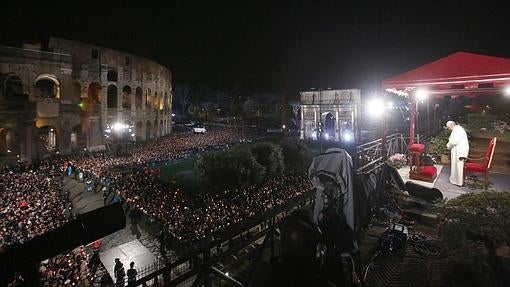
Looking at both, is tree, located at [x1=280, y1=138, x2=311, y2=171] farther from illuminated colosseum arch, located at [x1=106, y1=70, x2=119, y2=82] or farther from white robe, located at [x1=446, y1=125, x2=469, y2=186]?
illuminated colosseum arch, located at [x1=106, y1=70, x2=119, y2=82]

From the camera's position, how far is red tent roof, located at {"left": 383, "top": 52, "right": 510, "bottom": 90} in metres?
6.98

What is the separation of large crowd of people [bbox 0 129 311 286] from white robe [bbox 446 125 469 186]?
9.49 m

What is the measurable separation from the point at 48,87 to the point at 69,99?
483 cm

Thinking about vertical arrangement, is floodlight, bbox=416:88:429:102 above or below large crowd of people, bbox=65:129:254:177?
above

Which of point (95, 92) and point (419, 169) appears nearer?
point (419, 169)

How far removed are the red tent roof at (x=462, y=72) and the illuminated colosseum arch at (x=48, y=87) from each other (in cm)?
3325

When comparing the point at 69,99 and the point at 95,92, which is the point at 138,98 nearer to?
the point at 95,92

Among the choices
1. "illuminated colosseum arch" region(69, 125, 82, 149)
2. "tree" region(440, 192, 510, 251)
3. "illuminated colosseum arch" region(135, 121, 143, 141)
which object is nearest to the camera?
"tree" region(440, 192, 510, 251)

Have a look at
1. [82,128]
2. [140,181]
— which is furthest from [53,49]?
[140,181]

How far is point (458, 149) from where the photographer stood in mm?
8336

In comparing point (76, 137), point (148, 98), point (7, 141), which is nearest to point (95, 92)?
point (76, 137)

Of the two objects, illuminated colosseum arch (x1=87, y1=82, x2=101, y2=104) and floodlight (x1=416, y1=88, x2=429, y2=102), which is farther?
illuminated colosseum arch (x1=87, y1=82, x2=101, y2=104)

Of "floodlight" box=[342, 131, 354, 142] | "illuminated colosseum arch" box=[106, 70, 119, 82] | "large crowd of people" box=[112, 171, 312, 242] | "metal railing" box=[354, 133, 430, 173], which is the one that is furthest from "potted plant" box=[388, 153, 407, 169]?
"floodlight" box=[342, 131, 354, 142]

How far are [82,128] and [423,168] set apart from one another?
35076 millimetres
